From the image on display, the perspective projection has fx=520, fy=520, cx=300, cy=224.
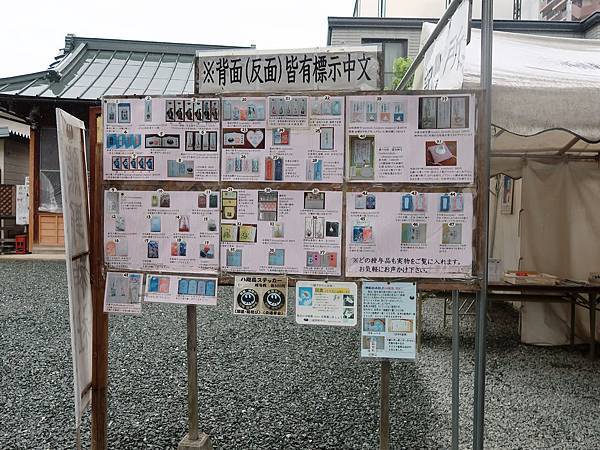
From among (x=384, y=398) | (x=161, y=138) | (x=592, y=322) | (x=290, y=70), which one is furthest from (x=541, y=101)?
(x=592, y=322)

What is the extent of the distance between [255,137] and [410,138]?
71cm

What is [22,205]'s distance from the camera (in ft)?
39.2

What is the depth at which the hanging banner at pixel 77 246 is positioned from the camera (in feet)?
7.82

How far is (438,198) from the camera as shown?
2.31 m

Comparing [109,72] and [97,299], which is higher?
[109,72]

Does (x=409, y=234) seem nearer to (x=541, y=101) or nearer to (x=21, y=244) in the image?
(x=541, y=101)

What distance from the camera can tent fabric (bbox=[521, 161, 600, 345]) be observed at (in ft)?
18.2

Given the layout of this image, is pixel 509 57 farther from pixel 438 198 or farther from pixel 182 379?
pixel 182 379

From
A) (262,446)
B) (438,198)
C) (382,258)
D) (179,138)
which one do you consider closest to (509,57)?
(438,198)

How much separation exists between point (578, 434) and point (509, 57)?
8.51 ft

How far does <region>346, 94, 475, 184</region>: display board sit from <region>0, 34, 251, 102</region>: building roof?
9339 mm

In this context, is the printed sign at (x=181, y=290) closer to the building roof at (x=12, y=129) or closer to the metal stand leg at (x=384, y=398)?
the metal stand leg at (x=384, y=398)

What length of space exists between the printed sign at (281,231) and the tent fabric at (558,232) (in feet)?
13.1

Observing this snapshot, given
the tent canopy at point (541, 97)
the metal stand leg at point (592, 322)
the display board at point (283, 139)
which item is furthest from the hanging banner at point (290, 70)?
the metal stand leg at point (592, 322)
